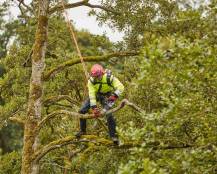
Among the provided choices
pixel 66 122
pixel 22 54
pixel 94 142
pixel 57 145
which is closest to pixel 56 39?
pixel 22 54

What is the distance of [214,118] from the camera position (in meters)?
8.60

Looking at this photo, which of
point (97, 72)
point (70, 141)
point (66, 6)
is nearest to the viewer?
point (97, 72)

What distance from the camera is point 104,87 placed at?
496 inches

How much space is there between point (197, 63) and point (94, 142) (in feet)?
16.6

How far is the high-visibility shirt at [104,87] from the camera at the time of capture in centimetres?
1229

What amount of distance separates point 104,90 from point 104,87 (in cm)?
10

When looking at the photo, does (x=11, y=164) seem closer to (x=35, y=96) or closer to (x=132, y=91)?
(x=35, y=96)

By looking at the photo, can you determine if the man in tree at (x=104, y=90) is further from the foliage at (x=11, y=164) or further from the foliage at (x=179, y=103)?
the foliage at (x=11, y=164)

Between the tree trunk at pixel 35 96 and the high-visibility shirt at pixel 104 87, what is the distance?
3748mm

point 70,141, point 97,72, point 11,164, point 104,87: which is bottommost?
point 11,164

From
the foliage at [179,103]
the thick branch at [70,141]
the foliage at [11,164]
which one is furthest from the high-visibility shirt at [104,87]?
the foliage at [11,164]

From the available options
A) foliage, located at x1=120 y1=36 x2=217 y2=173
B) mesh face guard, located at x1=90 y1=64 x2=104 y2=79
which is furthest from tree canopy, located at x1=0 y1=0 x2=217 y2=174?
mesh face guard, located at x1=90 y1=64 x2=104 y2=79

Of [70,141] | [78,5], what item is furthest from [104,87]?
[78,5]

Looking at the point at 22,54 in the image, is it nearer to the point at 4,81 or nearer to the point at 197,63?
the point at 4,81
